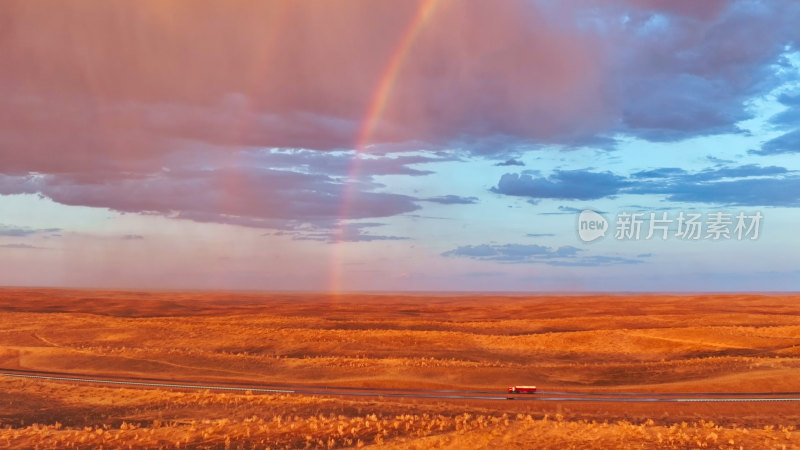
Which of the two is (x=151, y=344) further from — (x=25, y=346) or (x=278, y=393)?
(x=278, y=393)

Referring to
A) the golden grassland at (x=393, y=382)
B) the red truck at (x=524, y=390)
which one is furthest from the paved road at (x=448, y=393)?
the golden grassland at (x=393, y=382)

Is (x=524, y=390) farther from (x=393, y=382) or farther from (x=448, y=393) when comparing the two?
(x=393, y=382)

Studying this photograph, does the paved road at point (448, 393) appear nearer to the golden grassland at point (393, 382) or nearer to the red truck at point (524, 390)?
the red truck at point (524, 390)

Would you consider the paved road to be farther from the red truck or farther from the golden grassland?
the golden grassland

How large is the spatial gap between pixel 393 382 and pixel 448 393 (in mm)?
5361

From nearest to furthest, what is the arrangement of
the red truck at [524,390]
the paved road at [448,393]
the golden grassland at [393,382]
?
the golden grassland at [393,382], the paved road at [448,393], the red truck at [524,390]

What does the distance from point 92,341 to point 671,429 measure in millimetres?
60963

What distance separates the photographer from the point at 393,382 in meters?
45.1

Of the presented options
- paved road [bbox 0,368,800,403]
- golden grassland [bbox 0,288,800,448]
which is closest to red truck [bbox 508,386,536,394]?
paved road [bbox 0,368,800,403]

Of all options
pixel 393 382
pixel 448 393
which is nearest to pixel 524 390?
pixel 448 393

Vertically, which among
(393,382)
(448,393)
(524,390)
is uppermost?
(524,390)

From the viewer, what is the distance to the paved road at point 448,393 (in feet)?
123

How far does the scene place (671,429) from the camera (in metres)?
29.0

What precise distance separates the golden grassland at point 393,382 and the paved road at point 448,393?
146cm
